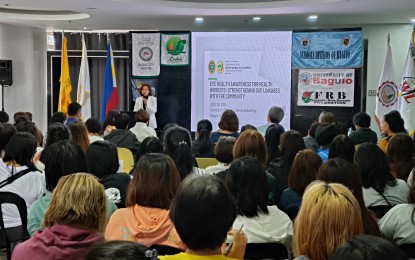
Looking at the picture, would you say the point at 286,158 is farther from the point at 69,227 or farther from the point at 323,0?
the point at 323,0

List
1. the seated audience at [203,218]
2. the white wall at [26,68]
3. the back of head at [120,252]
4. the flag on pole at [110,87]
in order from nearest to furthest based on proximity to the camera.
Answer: the back of head at [120,252] < the seated audience at [203,218] < the flag on pole at [110,87] < the white wall at [26,68]

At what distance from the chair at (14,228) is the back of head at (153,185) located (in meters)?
1.36

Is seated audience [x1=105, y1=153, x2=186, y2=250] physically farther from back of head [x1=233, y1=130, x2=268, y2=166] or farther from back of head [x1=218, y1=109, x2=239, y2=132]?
back of head [x1=218, y1=109, x2=239, y2=132]

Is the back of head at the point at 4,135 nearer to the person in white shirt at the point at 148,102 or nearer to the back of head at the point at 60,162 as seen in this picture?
the back of head at the point at 60,162

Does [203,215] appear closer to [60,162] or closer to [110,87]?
[60,162]

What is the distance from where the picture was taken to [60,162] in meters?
3.15

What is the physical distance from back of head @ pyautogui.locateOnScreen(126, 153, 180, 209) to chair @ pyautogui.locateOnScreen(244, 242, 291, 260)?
491 mm

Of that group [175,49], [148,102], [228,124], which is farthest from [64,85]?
[228,124]

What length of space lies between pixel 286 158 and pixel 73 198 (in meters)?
2.84

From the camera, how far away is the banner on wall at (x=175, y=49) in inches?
412

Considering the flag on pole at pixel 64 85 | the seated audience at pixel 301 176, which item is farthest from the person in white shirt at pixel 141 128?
the flag on pole at pixel 64 85

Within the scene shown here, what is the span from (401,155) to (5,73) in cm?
913

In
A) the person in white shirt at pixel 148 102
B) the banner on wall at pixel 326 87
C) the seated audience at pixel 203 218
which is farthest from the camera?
the person in white shirt at pixel 148 102

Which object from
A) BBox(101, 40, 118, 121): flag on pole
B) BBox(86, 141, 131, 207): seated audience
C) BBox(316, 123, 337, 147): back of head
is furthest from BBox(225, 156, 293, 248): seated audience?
BBox(101, 40, 118, 121): flag on pole
